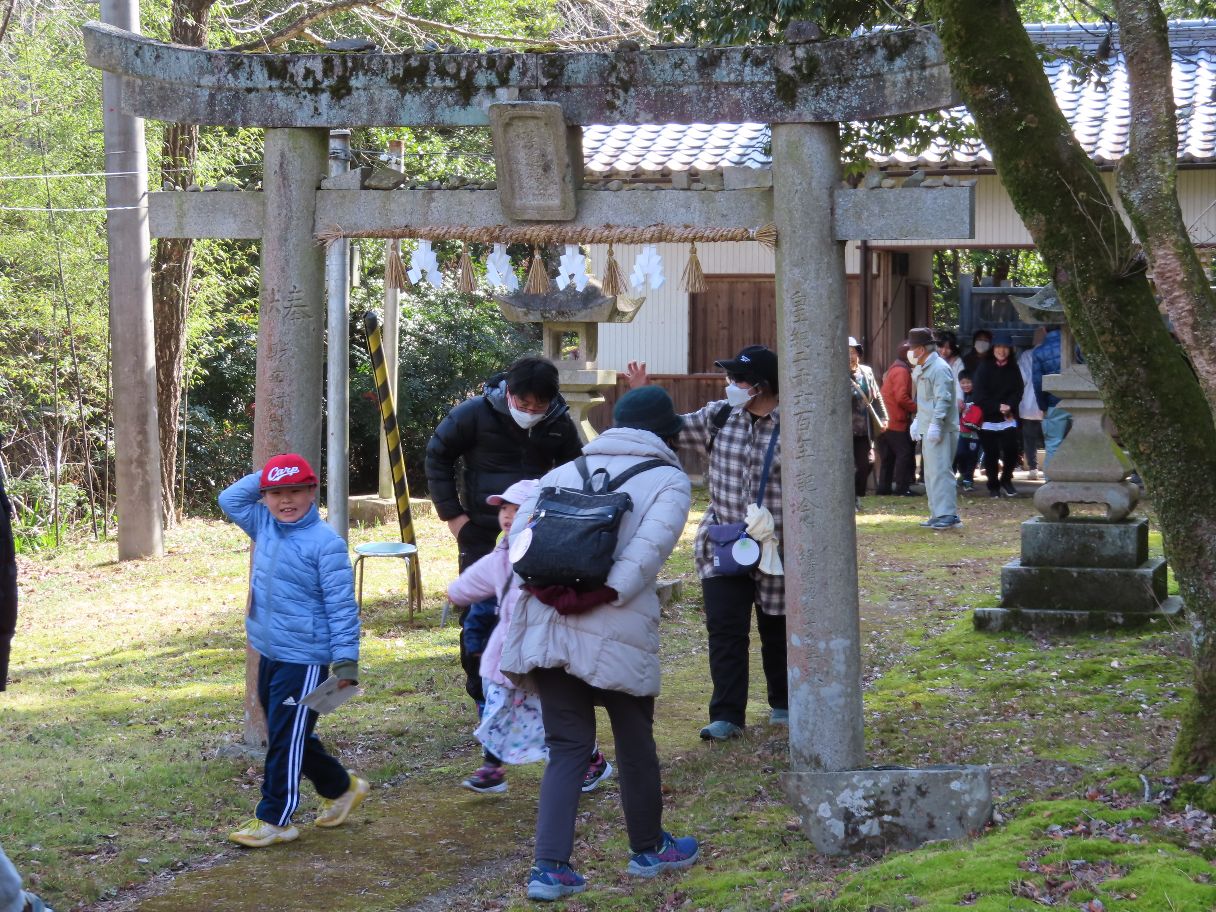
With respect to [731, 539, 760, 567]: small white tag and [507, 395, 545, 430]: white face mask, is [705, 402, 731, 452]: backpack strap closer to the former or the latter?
[731, 539, 760, 567]: small white tag

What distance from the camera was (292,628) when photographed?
5.32 metres

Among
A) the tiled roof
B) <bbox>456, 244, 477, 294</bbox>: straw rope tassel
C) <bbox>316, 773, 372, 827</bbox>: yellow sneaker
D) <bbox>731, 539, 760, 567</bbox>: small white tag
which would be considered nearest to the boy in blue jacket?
<bbox>316, 773, 372, 827</bbox>: yellow sneaker

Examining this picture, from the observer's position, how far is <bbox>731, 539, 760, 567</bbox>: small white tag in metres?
6.41

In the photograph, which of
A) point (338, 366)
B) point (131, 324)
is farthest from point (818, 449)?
point (131, 324)

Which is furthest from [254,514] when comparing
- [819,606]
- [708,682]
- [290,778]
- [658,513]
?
[708,682]

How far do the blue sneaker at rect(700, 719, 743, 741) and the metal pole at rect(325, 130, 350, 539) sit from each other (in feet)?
13.4

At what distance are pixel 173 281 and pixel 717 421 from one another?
9544 mm

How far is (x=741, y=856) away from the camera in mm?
5012

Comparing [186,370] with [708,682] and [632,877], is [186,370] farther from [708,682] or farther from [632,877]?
[632,877]

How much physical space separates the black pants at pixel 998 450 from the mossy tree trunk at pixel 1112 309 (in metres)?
11.6

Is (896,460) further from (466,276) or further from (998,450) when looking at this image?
(466,276)

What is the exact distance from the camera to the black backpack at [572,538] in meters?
4.52

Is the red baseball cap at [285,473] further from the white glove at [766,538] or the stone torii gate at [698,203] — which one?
the white glove at [766,538]

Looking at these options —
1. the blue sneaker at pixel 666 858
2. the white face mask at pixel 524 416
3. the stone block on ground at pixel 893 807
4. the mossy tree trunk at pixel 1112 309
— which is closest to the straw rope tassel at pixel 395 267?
the white face mask at pixel 524 416
